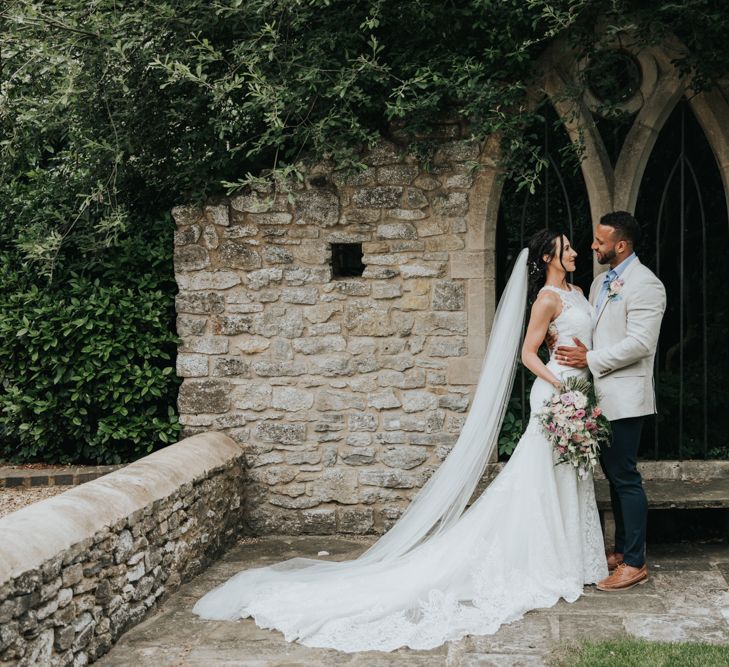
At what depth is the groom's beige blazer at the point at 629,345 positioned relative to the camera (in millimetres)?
4879

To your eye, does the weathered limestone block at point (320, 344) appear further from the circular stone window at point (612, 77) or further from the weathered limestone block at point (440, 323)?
the circular stone window at point (612, 77)

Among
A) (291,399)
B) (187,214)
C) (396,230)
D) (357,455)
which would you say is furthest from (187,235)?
(357,455)

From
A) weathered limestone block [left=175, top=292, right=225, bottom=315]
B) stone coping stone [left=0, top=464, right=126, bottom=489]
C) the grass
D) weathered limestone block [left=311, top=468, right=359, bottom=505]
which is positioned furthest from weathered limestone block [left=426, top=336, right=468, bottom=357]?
stone coping stone [left=0, top=464, right=126, bottom=489]

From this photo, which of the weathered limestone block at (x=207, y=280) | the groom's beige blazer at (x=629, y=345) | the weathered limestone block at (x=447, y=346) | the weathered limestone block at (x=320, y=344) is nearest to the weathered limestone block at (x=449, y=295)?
the weathered limestone block at (x=447, y=346)

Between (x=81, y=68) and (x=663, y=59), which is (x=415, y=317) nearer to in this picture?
(x=663, y=59)

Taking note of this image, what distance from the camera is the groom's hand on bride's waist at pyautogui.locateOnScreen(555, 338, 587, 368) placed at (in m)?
5.12

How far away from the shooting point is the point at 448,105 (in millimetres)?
6078

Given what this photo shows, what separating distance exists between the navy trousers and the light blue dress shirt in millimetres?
693

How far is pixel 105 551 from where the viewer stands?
423cm

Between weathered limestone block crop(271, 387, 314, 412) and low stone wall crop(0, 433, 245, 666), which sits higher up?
weathered limestone block crop(271, 387, 314, 412)

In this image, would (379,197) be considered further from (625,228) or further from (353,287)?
(625,228)

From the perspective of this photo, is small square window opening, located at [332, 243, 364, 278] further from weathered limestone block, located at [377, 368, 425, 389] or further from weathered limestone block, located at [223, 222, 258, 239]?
weathered limestone block, located at [377, 368, 425, 389]

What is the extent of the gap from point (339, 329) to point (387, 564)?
1884mm

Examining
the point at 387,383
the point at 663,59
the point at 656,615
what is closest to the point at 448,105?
the point at 663,59
